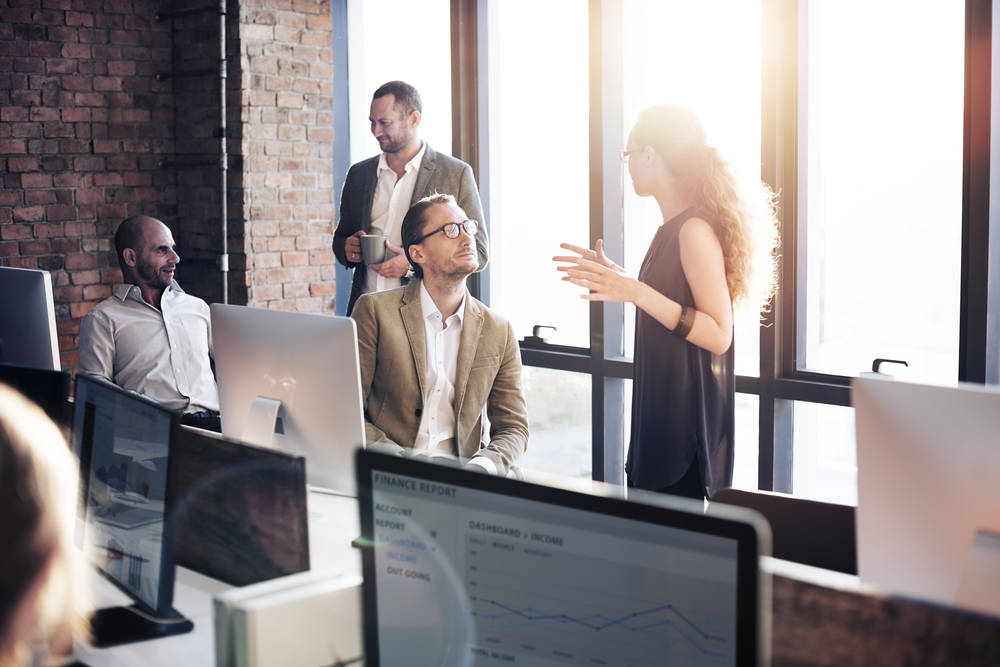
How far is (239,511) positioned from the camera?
1506 mm

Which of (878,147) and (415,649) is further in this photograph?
(878,147)

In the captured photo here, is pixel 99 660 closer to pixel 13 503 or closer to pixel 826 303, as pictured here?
pixel 13 503

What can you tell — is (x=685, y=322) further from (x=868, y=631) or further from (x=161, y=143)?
(x=161, y=143)

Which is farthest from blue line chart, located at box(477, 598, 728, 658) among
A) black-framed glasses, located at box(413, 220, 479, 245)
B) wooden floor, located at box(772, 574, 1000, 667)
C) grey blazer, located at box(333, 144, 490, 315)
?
grey blazer, located at box(333, 144, 490, 315)

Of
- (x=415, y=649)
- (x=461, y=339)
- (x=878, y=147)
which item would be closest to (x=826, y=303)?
(x=878, y=147)

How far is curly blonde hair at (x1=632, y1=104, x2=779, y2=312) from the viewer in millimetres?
2373

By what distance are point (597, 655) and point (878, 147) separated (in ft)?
8.43

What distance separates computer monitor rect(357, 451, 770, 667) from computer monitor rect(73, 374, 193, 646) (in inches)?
17.4

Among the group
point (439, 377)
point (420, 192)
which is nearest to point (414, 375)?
point (439, 377)

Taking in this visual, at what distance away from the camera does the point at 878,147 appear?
2.93 m

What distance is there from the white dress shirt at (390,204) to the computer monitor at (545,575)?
257cm

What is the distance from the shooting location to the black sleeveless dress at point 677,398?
94.4 inches

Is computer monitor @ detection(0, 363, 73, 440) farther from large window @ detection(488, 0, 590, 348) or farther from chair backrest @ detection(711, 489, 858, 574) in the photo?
large window @ detection(488, 0, 590, 348)

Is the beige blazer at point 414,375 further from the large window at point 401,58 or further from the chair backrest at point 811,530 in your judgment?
the large window at point 401,58
